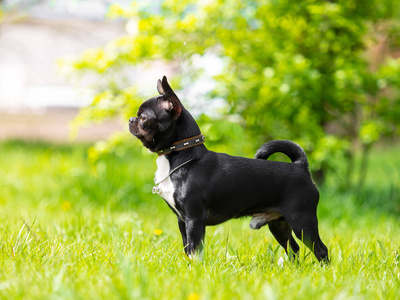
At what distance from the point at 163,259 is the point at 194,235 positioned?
0.23m

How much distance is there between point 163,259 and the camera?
263cm

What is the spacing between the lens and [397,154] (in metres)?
12.3

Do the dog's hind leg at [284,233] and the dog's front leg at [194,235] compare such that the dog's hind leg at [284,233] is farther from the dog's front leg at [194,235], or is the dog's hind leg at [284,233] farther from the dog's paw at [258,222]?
the dog's front leg at [194,235]

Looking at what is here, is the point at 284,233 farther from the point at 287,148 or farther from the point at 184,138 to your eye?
the point at 184,138

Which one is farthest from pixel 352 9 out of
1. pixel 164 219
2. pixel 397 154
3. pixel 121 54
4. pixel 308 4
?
pixel 397 154

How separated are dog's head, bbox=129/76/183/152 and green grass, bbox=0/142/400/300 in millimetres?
658

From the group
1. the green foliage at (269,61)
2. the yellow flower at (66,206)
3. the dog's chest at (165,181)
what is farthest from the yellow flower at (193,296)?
the yellow flower at (66,206)

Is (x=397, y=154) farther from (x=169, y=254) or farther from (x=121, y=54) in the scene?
(x=169, y=254)

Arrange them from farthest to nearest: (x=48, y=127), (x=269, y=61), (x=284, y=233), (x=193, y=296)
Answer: (x=48, y=127) < (x=269, y=61) < (x=284, y=233) < (x=193, y=296)

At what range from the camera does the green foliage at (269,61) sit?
5.13 meters

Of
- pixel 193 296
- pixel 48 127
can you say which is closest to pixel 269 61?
pixel 193 296

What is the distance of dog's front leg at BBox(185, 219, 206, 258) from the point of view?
2.58 m

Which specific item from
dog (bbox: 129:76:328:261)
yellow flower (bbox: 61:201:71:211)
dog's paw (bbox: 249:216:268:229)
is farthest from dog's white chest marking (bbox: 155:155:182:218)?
yellow flower (bbox: 61:201:71:211)

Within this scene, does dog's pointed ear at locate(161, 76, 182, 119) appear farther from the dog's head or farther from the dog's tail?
the dog's tail
